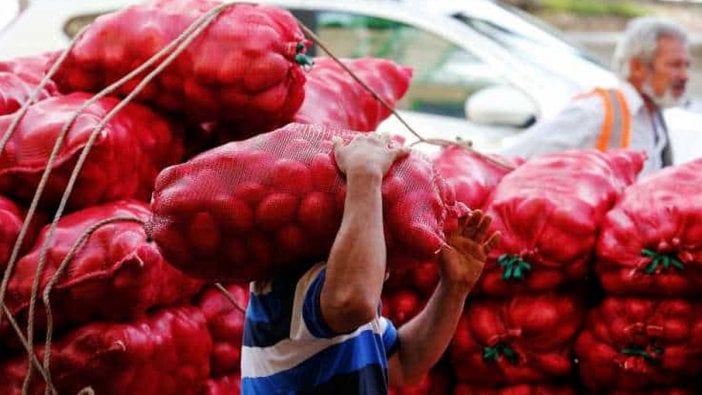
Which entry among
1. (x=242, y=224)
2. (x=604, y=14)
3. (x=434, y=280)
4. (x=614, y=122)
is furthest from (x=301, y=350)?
(x=604, y=14)

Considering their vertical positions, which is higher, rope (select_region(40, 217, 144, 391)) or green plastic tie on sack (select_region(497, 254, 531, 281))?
rope (select_region(40, 217, 144, 391))

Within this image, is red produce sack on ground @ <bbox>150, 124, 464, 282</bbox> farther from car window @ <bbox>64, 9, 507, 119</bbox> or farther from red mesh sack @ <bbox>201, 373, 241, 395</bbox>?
car window @ <bbox>64, 9, 507, 119</bbox>

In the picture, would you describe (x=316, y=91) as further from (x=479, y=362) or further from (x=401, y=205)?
(x=401, y=205)

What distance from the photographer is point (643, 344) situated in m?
2.47

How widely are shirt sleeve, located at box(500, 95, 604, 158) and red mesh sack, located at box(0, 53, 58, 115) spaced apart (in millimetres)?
1980

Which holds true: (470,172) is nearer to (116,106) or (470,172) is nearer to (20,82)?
(116,106)

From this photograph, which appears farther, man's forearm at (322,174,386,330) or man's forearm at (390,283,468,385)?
man's forearm at (390,283,468,385)

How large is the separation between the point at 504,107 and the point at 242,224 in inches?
149

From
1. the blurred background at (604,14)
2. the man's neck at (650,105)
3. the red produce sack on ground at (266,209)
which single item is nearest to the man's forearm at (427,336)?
the red produce sack on ground at (266,209)

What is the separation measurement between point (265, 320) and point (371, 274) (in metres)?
0.27

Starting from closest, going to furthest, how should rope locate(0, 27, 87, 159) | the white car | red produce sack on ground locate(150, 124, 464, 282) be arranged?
1. red produce sack on ground locate(150, 124, 464, 282)
2. rope locate(0, 27, 87, 159)
3. the white car

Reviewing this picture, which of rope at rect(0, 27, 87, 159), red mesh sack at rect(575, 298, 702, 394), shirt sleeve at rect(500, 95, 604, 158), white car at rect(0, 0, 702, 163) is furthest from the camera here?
white car at rect(0, 0, 702, 163)

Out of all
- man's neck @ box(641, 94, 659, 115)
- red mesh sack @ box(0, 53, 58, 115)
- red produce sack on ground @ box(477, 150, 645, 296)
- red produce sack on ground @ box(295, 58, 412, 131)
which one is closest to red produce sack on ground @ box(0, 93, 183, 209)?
red mesh sack @ box(0, 53, 58, 115)

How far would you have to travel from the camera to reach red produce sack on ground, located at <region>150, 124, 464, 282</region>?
67.7 inches
